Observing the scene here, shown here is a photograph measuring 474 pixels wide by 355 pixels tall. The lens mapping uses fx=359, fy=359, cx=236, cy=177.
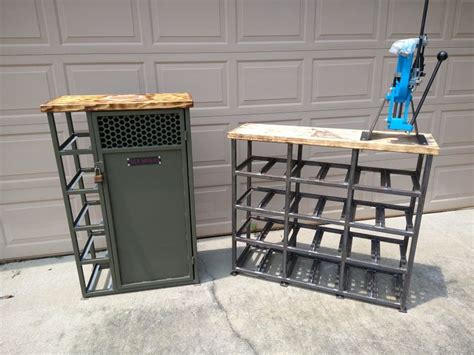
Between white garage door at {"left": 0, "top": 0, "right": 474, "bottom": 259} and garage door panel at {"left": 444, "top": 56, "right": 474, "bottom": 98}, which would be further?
garage door panel at {"left": 444, "top": 56, "right": 474, "bottom": 98}

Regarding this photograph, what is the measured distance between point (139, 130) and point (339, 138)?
4.09 feet

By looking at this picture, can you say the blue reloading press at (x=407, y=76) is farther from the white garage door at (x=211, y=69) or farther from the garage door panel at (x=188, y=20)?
the garage door panel at (x=188, y=20)

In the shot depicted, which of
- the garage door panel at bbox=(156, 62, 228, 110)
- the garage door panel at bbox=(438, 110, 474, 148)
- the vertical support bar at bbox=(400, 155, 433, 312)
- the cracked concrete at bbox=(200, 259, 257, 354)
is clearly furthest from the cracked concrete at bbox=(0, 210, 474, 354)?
the garage door panel at bbox=(156, 62, 228, 110)

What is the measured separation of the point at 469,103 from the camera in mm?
3428

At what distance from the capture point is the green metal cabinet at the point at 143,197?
7.28ft

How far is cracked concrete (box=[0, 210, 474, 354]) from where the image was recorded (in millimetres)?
2074

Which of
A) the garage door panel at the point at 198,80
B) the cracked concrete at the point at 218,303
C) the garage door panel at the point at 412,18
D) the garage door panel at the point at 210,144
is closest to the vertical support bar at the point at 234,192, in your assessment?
the cracked concrete at the point at 218,303

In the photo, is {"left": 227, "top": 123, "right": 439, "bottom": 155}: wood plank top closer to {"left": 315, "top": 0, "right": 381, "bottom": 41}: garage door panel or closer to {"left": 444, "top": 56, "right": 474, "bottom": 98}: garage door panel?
{"left": 315, "top": 0, "right": 381, "bottom": 41}: garage door panel

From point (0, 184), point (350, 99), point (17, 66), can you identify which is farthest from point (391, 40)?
point (0, 184)

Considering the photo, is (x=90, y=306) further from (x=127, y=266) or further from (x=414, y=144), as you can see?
(x=414, y=144)

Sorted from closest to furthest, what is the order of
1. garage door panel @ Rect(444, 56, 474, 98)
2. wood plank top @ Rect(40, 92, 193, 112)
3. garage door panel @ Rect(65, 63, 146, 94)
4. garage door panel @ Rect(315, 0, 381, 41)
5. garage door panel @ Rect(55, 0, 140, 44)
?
wood plank top @ Rect(40, 92, 193, 112) < garage door panel @ Rect(55, 0, 140, 44) < garage door panel @ Rect(65, 63, 146, 94) < garage door panel @ Rect(315, 0, 381, 41) < garage door panel @ Rect(444, 56, 474, 98)

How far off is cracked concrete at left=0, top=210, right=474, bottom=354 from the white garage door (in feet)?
2.22

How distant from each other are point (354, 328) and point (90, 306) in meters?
1.72

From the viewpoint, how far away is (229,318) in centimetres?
229
